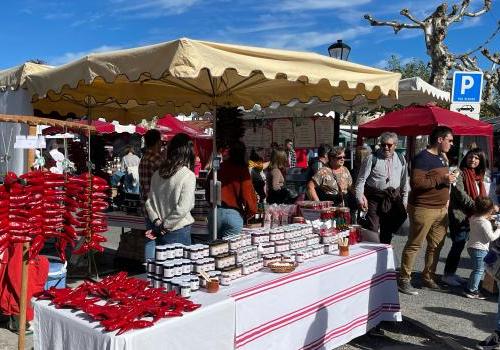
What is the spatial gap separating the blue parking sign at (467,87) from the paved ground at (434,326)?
294 cm

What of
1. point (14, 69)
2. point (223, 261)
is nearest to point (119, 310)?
point (223, 261)

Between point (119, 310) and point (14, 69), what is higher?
point (14, 69)

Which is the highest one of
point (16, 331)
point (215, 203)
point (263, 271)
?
point (215, 203)

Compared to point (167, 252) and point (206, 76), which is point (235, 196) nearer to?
point (206, 76)

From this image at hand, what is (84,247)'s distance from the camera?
3570 millimetres

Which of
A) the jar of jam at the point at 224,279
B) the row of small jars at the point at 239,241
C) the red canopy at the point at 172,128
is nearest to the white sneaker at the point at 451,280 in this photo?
the row of small jars at the point at 239,241

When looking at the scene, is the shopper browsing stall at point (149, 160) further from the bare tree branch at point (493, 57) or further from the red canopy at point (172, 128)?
the bare tree branch at point (493, 57)

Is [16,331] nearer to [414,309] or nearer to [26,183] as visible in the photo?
[26,183]

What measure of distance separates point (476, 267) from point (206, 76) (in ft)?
11.9

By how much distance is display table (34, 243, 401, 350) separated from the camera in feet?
8.03

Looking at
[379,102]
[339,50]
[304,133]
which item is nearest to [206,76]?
[379,102]

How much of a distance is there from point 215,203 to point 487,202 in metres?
2.96

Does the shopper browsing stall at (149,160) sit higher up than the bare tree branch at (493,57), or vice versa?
the bare tree branch at (493,57)

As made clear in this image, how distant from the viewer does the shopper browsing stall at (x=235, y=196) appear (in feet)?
14.7
